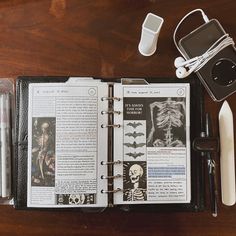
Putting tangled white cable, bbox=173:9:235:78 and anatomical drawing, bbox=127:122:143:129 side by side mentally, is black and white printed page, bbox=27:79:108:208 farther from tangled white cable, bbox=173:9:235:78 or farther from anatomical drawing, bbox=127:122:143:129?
tangled white cable, bbox=173:9:235:78

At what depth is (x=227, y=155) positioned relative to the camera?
39.6 inches

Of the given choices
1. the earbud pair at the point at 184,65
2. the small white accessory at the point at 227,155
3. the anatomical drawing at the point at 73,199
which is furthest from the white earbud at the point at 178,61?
the anatomical drawing at the point at 73,199

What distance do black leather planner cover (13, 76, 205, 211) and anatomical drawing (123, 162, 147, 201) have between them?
0.07ft

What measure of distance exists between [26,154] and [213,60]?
432 millimetres

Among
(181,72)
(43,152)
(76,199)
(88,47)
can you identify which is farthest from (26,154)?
(181,72)

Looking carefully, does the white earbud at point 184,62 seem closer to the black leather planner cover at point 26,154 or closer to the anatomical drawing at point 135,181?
the black leather planner cover at point 26,154

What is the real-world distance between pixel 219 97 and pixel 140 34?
0.21 m

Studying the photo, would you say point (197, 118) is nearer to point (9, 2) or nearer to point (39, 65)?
point (39, 65)

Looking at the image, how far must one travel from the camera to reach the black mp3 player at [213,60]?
1.01 m

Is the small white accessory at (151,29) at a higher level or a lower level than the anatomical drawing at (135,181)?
higher

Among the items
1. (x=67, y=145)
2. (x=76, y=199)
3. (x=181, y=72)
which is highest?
(x=181, y=72)

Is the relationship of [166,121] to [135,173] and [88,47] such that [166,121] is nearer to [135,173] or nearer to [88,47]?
[135,173]

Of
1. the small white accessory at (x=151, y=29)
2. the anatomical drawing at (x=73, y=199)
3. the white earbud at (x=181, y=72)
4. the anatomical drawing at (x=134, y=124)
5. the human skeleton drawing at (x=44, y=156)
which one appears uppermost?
the small white accessory at (x=151, y=29)

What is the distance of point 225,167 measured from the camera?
3.30ft
